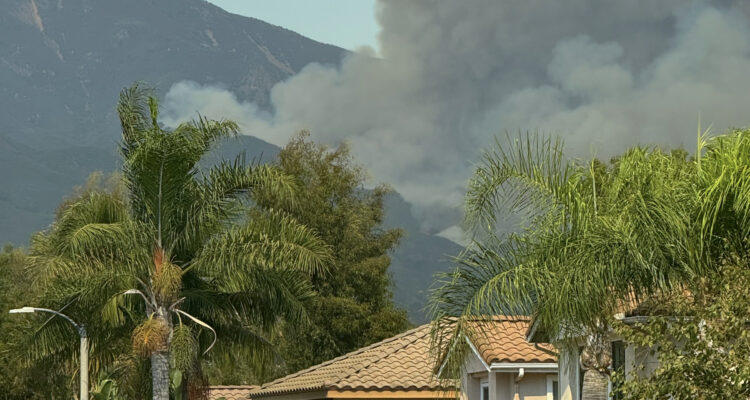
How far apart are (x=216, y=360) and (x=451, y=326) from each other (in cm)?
1472

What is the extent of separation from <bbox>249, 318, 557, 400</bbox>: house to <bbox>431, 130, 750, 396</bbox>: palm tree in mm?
4904

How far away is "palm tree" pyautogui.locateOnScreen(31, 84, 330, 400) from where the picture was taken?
27234mm

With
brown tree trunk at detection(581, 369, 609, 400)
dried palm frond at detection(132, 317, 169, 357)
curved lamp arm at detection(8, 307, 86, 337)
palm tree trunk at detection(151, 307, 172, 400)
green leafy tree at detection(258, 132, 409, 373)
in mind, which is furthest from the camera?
green leafy tree at detection(258, 132, 409, 373)

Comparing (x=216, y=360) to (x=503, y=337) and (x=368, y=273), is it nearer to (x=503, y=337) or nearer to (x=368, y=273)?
(x=503, y=337)

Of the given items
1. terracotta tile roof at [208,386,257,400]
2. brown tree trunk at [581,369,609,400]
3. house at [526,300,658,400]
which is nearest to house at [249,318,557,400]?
house at [526,300,658,400]

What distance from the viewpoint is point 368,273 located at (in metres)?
57.9

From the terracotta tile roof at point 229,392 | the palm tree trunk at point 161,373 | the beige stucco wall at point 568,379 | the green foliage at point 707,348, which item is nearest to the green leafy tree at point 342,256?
the terracotta tile roof at point 229,392

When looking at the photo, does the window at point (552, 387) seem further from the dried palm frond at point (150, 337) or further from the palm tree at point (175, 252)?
the dried palm frond at point (150, 337)

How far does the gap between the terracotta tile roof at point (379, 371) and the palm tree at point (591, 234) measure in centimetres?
1302

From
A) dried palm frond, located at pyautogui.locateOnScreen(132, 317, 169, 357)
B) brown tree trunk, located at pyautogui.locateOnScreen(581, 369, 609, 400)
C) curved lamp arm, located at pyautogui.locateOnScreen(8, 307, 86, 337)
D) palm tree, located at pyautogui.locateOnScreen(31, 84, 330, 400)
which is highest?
palm tree, located at pyautogui.locateOnScreen(31, 84, 330, 400)

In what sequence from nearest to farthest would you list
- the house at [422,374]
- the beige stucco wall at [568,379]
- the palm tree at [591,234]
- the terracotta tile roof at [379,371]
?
1. the palm tree at [591,234]
2. the beige stucco wall at [568,379]
3. the house at [422,374]
4. the terracotta tile roof at [379,371]

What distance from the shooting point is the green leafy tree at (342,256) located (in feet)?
187

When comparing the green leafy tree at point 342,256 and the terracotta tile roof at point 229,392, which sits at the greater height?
the green leafy tree at point 342,256

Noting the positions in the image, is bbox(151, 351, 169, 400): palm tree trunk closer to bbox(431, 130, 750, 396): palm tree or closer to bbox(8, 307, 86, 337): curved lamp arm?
bbox(8, 307, 86, 337): curved lamp arm
